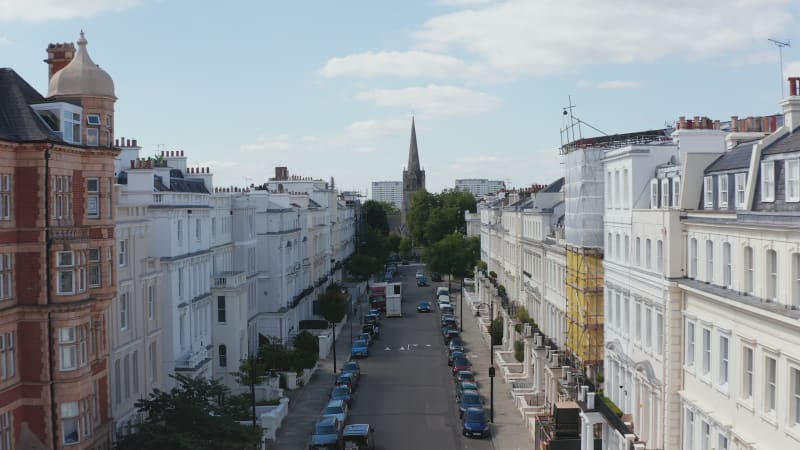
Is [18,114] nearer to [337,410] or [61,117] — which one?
[61,117]

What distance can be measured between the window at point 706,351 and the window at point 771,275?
3794 mm

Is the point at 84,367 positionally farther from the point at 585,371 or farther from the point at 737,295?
the point at 585,371

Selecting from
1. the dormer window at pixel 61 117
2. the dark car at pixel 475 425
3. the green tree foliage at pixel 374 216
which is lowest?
the dark car at pixel 475 425

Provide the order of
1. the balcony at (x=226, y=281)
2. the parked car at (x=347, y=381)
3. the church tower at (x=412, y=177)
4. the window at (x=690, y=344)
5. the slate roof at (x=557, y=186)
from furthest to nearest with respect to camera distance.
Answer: the church tower at (x=412, y=177), the slate roof at (x=557, y=186), the parked car at (x=347, y=381), the balcony at (x=226, y=281), the window at (x=690, y=344)

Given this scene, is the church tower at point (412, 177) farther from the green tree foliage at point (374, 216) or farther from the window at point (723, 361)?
the window at point (723, 361)

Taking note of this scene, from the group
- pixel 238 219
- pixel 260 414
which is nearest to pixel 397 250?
pixel 238 219

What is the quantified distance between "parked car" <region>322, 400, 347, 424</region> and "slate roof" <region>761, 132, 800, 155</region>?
2532cm

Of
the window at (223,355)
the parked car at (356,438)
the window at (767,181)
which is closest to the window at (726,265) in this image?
the window at (767,181)

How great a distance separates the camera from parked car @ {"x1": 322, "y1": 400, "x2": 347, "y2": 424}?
41903mm

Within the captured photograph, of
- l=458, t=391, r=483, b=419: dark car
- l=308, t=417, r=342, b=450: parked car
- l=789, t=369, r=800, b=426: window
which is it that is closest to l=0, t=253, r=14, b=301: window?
l=308, t=417, r=342, b=450: parked car

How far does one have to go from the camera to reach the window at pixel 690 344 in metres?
25.4

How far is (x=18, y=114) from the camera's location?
24.4 m

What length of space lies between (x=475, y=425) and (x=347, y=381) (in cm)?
1185

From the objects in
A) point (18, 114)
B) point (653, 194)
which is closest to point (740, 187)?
point (653, 194)
